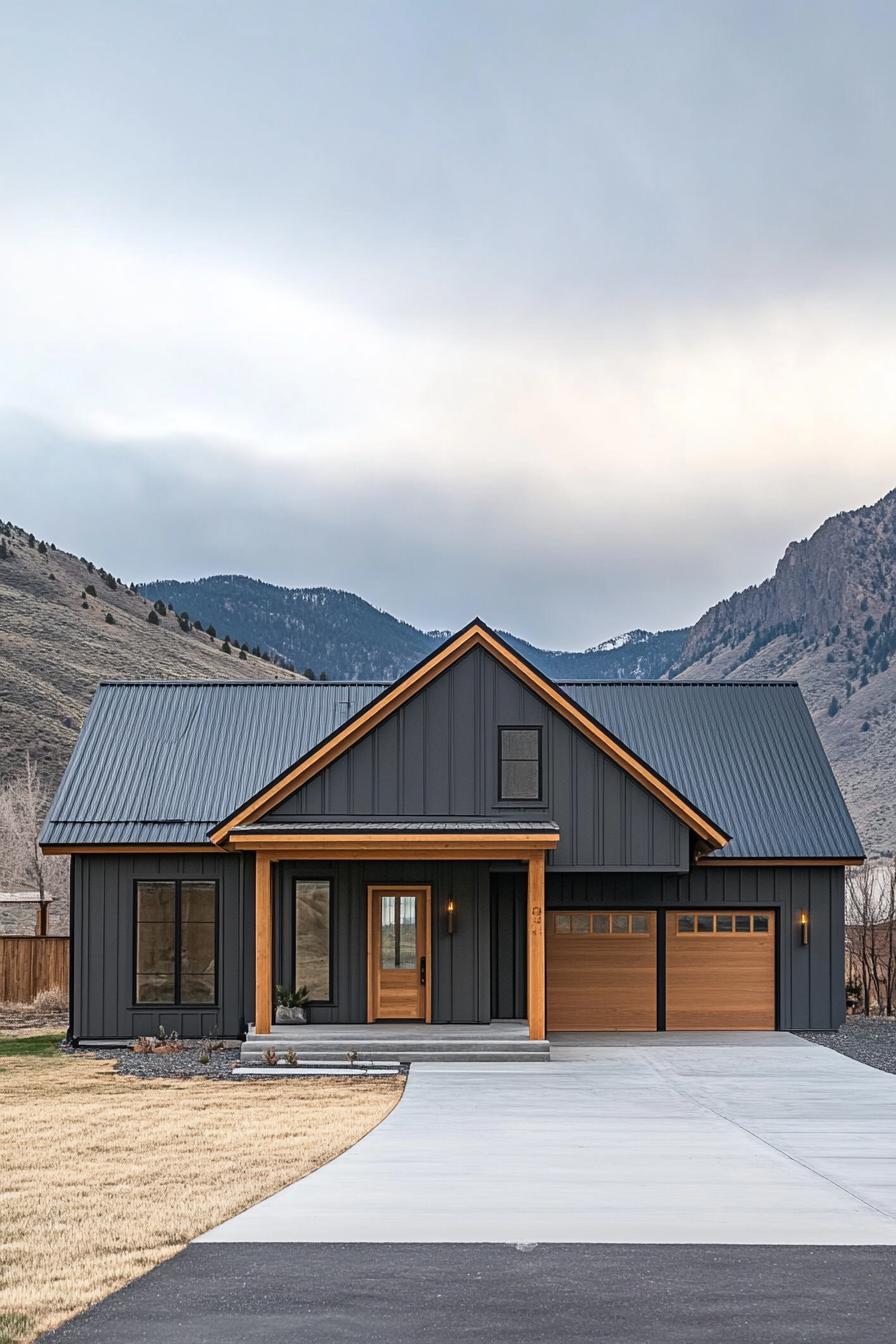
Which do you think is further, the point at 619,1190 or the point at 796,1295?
the point at 619,1190

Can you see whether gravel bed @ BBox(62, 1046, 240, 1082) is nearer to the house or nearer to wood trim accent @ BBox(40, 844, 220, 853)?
the house

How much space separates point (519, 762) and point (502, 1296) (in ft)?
50.1

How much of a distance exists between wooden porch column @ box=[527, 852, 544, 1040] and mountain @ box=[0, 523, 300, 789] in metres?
42.5

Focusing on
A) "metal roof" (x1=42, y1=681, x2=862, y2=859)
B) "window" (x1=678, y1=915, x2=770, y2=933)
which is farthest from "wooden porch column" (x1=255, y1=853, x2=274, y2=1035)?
"window" (x1=678, y1=915, x2=770, y2=933)

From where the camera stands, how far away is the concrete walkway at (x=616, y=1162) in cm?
928

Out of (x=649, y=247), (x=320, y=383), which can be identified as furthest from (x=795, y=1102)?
(x=320, y=383)

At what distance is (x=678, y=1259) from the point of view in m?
8.42

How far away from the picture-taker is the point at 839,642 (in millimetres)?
123000

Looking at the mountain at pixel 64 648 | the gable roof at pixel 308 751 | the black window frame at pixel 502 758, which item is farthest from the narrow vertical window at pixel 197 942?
the mountain at pixel 64 648

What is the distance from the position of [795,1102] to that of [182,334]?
27369 mm

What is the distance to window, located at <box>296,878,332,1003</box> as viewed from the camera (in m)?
22.5

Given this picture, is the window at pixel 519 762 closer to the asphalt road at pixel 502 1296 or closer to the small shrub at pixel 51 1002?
the small shrub at pixel 51 1002

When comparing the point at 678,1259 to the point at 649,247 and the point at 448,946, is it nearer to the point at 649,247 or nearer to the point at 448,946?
the point at 448,946

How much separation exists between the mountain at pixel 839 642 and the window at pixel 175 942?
214 feet
